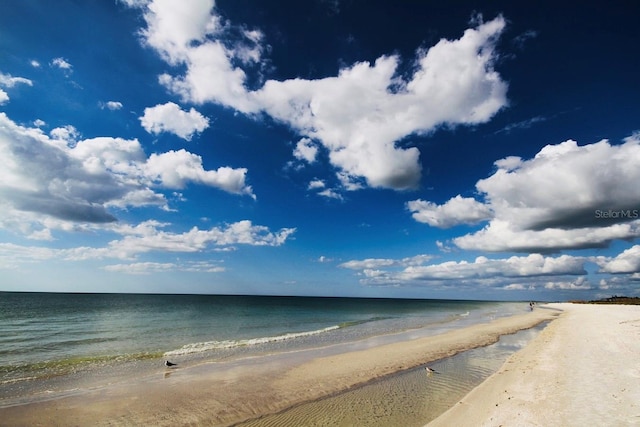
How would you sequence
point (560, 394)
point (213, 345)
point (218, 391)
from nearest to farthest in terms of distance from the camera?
point (560, 394)
point (218, 391)
point (213, 345)

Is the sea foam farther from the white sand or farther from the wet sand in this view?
the white sand

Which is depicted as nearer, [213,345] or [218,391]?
[218,391]

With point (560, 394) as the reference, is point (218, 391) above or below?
below

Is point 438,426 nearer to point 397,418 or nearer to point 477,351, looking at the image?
point 397,418

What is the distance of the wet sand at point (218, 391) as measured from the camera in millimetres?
11305

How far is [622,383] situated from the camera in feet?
39.4

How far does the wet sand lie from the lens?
1130cm

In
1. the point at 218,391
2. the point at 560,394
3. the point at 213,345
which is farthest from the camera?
the point at 213,345

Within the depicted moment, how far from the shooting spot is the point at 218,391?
1410 cm

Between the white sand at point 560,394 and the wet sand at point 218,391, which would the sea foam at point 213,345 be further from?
the white sand at point 560,394

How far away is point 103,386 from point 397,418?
13.3 meters

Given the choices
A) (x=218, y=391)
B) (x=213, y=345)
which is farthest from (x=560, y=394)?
(x=213, y=345)

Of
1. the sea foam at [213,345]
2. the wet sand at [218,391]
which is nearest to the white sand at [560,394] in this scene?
the wet sand at [218,391]

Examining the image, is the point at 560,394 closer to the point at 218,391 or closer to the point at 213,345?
the point at 218,391
